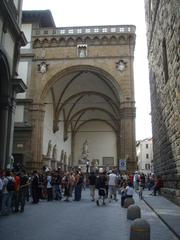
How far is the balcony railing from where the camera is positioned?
89.9ft

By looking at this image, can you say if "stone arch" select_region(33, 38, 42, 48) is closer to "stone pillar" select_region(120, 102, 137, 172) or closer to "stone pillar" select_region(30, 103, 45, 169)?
"stone pillar" select_region(30, 103, 45, 169)

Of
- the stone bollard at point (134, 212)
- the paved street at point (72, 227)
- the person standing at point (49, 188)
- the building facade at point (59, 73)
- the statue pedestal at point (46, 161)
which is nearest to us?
the paved street at point (72, 227)

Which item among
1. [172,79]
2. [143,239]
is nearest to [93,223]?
[143,239]

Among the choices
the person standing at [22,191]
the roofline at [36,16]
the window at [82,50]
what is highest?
the roofline at [36,16]

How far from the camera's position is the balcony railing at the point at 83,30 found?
27391mm

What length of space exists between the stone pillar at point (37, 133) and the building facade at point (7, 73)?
981 cm

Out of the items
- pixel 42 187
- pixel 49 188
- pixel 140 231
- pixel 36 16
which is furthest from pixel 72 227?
pixel 36 16

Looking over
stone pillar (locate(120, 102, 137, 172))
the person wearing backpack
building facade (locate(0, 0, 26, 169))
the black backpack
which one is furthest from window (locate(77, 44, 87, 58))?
the black backpack

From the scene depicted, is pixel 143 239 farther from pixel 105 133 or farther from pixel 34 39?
pixel 105 133

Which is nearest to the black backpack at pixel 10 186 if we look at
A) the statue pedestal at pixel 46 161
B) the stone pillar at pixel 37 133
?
the stone pillar at pixel 37 133

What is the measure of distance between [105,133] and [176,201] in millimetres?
32517

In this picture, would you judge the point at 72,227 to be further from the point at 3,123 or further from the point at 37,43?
the point at 37,43

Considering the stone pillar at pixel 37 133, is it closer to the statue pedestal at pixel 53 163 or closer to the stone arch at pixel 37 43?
the stone arch at pixel 37 43

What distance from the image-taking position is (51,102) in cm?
3056
